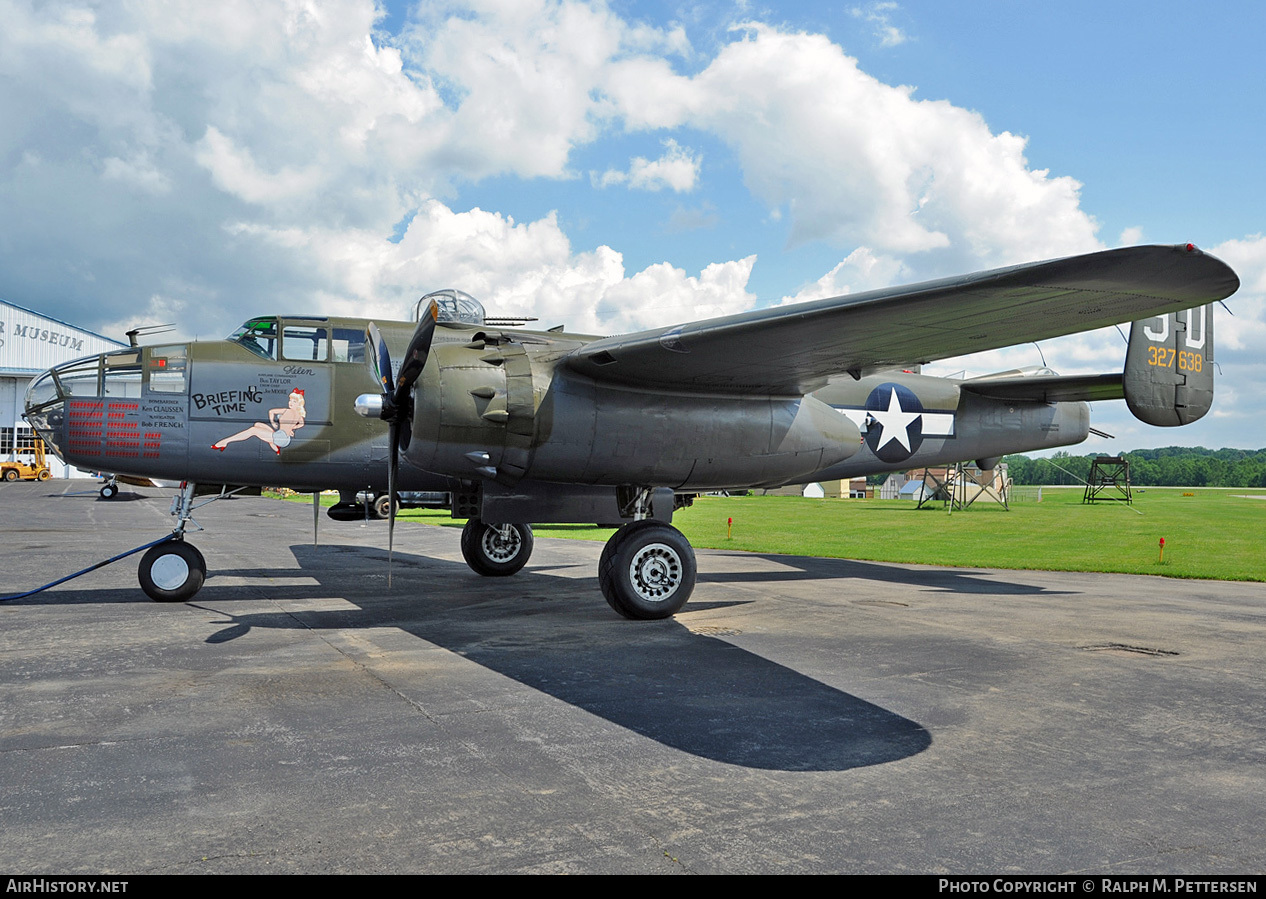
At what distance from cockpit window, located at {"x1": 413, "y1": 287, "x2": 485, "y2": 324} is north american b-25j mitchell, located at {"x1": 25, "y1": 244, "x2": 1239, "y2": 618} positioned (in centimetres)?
4

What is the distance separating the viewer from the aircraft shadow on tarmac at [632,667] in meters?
5.12

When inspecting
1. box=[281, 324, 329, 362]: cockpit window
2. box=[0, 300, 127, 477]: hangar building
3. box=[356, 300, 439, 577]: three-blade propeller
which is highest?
box=[0, 300, 127, 477]: hangar building

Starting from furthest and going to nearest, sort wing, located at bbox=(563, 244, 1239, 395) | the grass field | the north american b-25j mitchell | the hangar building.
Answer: the hangar building
the grass field
the north american b-25j mitchell
wing, located at bbox=(563, 244, 1239, 395)

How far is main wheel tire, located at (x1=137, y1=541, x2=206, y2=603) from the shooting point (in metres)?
10.7

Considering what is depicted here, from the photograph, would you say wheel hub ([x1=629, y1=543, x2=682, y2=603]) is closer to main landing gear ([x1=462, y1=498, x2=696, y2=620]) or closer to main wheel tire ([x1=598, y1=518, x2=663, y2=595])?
main landing gear ([x1=462, y1=498, x2=696, y2=620])

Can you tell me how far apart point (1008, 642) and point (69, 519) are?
1256 inches

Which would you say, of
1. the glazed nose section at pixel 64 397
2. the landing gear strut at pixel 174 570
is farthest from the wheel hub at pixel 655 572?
the glazed nose section at pixel 64 397

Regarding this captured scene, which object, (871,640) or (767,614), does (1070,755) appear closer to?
(871,640)

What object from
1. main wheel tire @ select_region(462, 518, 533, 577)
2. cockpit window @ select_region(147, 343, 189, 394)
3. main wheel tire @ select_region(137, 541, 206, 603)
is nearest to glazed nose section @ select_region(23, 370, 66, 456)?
cockpit window @ select_region(147, 343, 189, 394)

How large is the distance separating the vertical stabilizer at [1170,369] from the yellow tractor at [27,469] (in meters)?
79.2

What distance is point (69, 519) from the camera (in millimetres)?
29203

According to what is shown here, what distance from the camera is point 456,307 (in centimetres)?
1166
